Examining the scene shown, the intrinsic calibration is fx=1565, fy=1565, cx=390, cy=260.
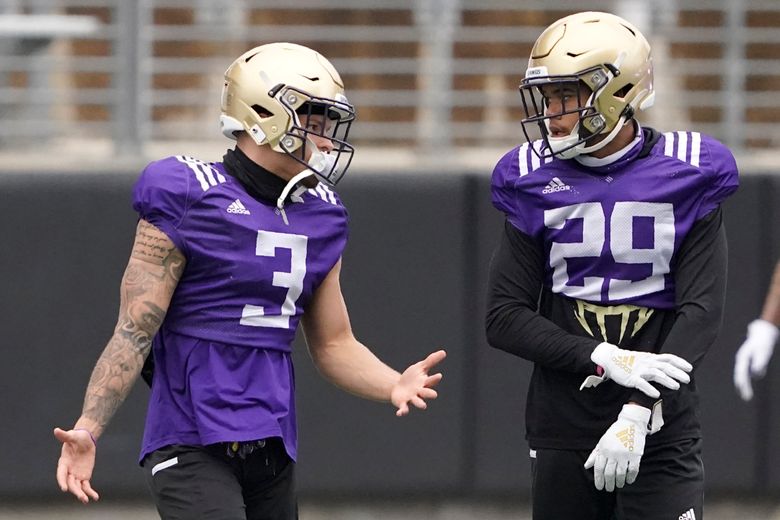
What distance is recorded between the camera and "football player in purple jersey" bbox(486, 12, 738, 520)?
4.09 metres

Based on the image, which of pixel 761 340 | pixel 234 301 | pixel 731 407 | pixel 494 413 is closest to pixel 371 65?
pixel 494 413

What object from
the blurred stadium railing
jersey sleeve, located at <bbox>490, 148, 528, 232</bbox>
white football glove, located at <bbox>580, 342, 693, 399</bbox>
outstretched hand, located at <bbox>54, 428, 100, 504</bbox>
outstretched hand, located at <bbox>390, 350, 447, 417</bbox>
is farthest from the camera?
the blurred stadium railing

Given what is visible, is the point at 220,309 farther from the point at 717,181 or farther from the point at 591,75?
the point at 717,181

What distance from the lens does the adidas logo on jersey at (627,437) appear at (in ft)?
13.0

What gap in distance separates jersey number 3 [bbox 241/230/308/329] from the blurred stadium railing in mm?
2853

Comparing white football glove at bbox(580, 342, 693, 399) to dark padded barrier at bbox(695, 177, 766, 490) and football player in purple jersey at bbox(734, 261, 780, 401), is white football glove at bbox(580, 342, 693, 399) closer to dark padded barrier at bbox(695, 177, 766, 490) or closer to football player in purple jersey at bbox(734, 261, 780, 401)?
football player in purple jersey at bbox(734, 261, 780, 401)

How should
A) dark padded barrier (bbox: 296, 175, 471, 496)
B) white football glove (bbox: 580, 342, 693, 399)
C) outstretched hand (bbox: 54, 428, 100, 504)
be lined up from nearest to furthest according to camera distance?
1. outstretched hand (bbox: 54, 428, 100, 504)
2. white football glove (bbox: 580, 342, 693, 399)
3. dark padded barrier (bbox: 296, 175, 471, 496)

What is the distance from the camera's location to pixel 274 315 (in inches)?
161

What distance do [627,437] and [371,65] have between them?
3730 mm

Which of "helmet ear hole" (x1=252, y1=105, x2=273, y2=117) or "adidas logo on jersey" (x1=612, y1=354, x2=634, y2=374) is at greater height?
"helmet ear hole" (x1=252, y1=105, x2=273, y2=117)

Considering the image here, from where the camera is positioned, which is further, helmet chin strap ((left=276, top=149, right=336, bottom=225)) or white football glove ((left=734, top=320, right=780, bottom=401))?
white football glove ((left=734, top=320, right=780, bottom=401))

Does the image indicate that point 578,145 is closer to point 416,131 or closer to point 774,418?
point 774,418

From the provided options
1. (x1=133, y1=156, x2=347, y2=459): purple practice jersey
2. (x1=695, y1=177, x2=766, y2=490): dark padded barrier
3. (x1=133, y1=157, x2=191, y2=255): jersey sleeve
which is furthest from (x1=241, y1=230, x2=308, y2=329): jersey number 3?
(x1=695, y1=177, x2=766, y2=490): dark padded barrier

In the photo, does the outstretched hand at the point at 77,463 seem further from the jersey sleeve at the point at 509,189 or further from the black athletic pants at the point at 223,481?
the jersey sleeve at the point at 509,189
